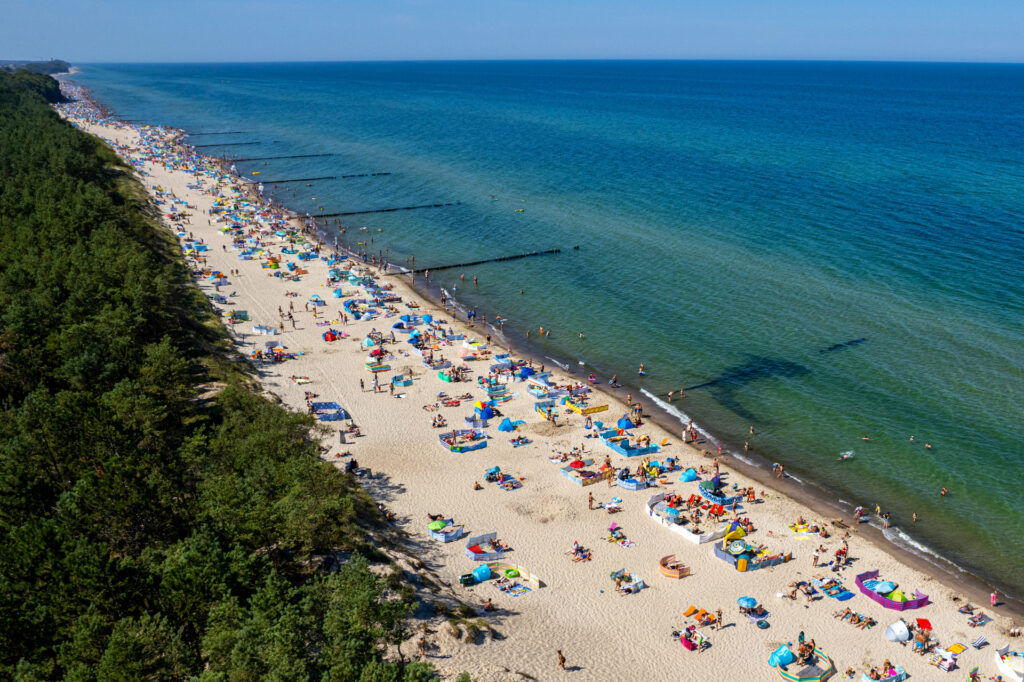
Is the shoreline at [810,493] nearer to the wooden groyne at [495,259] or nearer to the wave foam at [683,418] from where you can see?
the wave foam at [683,418]

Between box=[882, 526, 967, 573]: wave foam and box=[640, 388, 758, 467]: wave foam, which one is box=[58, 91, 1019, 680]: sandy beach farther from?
box=[640, 388, 758, 467]: wave foam

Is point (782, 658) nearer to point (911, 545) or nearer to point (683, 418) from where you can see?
point (911, 545)

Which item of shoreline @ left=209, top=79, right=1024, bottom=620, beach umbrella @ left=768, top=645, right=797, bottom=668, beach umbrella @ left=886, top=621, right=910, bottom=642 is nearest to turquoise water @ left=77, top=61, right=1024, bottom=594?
shoreline @ left=209, top=79, right=1024, bottom=620

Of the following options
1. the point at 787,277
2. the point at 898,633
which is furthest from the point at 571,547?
the point at 787,277

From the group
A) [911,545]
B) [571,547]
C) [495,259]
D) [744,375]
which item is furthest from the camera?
[495,259]

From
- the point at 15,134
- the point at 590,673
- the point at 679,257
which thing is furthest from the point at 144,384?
the point at 15,134

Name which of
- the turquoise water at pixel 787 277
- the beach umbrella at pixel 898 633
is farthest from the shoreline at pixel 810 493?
the beach umbrella at pixel 898 633
